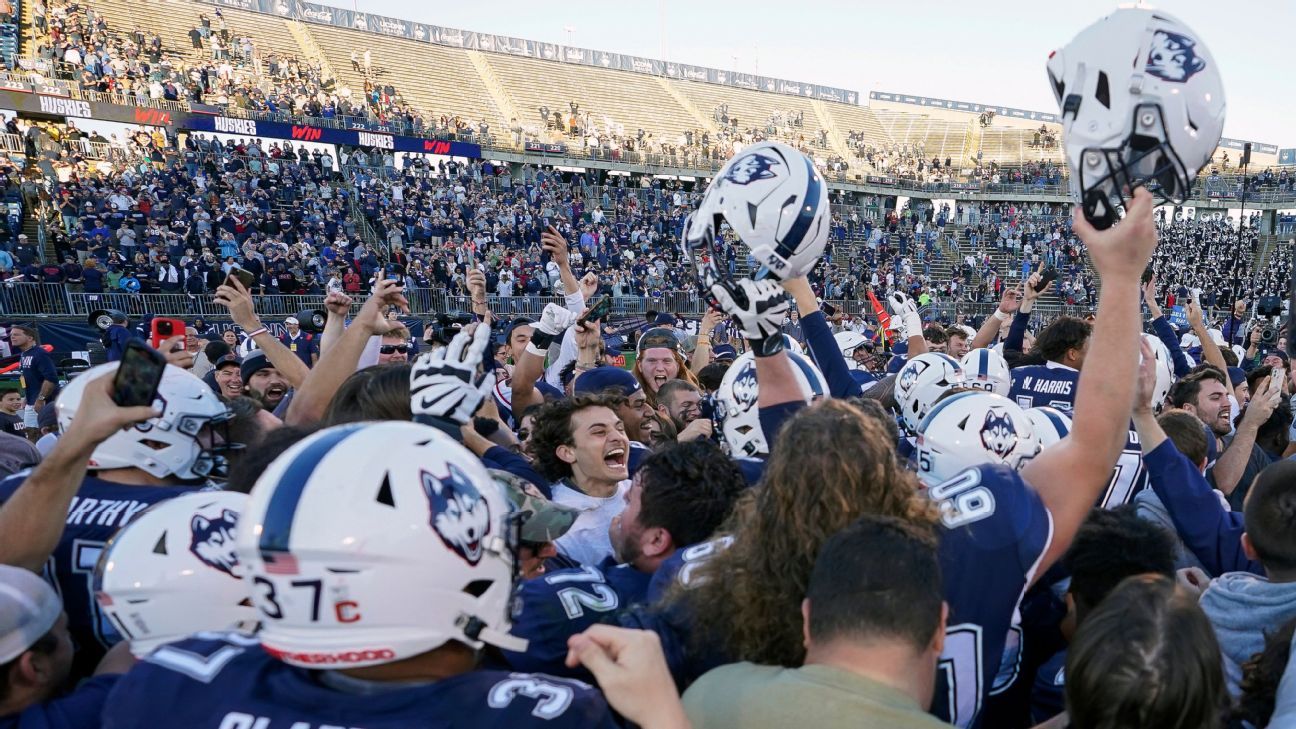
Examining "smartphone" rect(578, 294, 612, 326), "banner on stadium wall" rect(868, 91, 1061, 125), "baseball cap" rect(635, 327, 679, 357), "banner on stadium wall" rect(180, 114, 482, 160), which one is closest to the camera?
"smartphone" rect(578, 294, 612, 326)

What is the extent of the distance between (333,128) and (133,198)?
9.98 m

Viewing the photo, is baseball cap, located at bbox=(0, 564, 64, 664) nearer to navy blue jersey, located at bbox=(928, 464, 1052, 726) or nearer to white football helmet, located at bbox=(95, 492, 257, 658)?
white football helmet, located at bbox=(95, 492, 257, 658)

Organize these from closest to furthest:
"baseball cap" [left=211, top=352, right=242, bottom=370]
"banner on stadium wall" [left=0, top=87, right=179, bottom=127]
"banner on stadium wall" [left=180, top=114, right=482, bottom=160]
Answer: "baseball cap" [left=211, top=352, right=242, bottom=370] < "banner on stadium wall" [left=0, top=87, right=179, bottom=127] < "banner on stadium wall" [left=180, top=114, right=482, bottom=160]

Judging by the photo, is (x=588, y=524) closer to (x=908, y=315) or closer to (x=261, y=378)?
(x=261, y=378)

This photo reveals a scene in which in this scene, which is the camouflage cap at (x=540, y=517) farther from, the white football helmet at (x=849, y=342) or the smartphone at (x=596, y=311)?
the white football helmet at (x=849, y=342)

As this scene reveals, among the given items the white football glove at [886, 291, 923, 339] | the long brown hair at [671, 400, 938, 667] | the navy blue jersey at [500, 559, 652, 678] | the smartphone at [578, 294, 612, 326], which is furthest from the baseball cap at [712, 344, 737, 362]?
the long brown hair at [671, 400, 938, 667]

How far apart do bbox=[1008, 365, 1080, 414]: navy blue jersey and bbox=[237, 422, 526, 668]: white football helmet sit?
495 cm

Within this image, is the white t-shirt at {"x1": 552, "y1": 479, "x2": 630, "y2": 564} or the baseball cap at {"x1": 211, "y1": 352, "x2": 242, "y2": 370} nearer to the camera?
the white t-shirt at {"x1": 552, "y1": 479, "x2": 630, "y2": 564}

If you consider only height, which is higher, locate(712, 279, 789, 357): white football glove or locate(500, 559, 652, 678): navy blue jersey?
locate(712, 279, 789, 357): white football glove

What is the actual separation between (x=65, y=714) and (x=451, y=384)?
137cm

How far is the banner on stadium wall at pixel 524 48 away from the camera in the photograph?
1682 inches

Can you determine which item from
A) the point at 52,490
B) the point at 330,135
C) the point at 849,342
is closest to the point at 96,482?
the point at 52,490

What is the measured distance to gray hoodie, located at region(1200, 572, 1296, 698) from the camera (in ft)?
8.69

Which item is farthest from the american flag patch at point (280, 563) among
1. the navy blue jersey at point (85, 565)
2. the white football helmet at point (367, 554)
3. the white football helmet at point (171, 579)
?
the navy blue jersey at point (85, 565)
